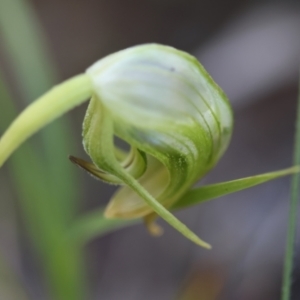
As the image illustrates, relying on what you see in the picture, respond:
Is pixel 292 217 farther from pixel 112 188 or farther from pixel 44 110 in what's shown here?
pixel 112 188

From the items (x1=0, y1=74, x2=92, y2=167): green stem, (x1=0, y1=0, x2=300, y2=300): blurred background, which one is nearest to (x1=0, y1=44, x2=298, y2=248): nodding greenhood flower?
(x1=0, y1=74, x2=92, y2=167): green stem

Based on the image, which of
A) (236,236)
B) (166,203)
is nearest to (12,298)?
(236,236)

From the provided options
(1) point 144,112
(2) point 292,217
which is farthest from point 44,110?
(2) point 292,217

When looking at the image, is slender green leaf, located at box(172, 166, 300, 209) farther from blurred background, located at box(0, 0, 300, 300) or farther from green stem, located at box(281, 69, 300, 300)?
blurred background, located at box(0, 0, 300, 300)

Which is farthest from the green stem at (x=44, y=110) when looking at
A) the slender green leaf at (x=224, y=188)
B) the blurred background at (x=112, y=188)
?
the blurred background at (x=112, y=188)

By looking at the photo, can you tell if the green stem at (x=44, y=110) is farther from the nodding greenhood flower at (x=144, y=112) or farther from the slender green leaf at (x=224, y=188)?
the slender green leaf at (x=224, y=188)
